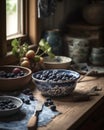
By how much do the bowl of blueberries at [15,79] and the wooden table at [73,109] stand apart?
88mm

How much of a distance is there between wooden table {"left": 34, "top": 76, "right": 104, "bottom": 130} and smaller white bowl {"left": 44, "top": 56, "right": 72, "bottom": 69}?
245 millimetres

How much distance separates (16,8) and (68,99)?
2.87 ft

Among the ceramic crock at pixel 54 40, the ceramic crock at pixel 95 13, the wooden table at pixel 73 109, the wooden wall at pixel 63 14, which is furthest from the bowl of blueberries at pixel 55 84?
the ceramic crock at pixel 95 13

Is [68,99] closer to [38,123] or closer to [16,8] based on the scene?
[38,123]

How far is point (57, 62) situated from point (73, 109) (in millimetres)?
750

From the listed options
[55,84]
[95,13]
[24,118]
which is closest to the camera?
[24,118]

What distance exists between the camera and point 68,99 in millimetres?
1803

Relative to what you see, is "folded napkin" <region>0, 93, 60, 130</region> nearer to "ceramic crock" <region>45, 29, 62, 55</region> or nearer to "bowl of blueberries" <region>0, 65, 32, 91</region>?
"bowl of blueberries" <region>0, 65, 32, 91</region>

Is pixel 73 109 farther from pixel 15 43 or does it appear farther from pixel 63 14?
pixel 63 14

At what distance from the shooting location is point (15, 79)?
6.07 feet

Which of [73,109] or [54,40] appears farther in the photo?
[54,40]

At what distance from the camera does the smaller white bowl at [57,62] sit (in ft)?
7.51

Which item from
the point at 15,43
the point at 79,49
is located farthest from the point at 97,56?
the point at 15,43

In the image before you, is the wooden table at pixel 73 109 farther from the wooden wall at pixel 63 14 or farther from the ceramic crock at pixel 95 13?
the ceramic crock at pixel 95 13
